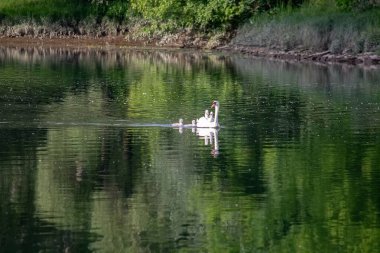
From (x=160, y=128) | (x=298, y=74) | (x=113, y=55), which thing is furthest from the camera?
(x=113, y=55)

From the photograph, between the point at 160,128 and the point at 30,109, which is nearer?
the point at 160,128

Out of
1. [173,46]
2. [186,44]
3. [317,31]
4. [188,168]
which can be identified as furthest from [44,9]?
[188,168]

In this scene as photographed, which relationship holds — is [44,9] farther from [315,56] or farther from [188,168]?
[188,168]

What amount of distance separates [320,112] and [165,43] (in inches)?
1328

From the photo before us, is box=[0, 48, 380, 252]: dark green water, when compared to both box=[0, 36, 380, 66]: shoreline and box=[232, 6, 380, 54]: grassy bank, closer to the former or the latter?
box=[0, 36, 380, 66]: shoreline

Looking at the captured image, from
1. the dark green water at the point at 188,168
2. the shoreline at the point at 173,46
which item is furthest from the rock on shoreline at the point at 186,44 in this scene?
the dark green water at the point at 188,168

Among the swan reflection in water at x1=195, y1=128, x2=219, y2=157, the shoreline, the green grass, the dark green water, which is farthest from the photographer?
the green grass

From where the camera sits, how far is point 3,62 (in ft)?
179

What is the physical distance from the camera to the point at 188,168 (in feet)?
75.7

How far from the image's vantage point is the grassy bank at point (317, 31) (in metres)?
53.0

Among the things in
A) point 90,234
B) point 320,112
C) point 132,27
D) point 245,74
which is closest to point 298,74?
point 245,74

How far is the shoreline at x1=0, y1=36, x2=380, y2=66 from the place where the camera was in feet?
174

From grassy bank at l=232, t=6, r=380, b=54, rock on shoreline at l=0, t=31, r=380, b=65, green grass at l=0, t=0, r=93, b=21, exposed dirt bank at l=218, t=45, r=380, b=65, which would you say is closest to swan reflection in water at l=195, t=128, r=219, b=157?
exposed dirt bank at l=218, t=45, r=380, b=65

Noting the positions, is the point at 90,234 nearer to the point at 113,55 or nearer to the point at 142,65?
the point at 142,65
